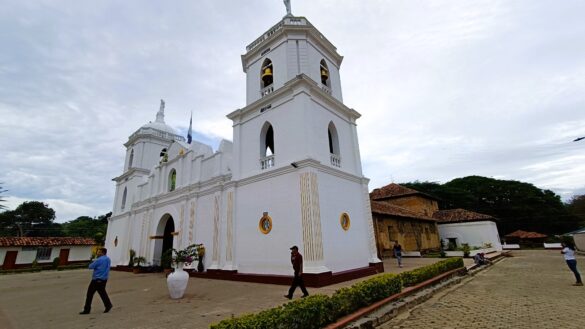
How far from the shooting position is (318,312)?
15.0 feet

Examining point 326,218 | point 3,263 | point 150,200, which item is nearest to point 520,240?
point 326,218

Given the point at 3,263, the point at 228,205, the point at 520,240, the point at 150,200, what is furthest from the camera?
the point at 520,240

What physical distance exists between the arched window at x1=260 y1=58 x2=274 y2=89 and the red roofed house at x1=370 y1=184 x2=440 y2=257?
11.4m

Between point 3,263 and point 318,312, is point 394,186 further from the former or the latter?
point 3,263

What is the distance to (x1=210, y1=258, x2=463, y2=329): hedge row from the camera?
12.5 feet

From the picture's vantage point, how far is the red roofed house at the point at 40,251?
1078 inches

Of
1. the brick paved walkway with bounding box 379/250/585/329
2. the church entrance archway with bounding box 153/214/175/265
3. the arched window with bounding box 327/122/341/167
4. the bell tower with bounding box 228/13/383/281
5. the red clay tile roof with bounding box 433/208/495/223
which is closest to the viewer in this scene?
the brick paved walkway with bounding box 379/250/585/329

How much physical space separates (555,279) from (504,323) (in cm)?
764

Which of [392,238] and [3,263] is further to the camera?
[3,263]

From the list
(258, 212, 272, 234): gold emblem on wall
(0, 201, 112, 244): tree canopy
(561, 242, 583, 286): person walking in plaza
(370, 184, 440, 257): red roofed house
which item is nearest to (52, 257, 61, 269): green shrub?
(0, 201, 112, 244): tree canopy

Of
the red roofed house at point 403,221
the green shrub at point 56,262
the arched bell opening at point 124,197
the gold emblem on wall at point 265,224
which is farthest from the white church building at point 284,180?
the green shrub at point 56,262

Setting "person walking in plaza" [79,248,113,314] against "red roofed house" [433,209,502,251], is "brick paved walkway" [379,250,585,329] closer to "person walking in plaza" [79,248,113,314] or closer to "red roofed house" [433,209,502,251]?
"person walking in plaza" [79,248,113,314]

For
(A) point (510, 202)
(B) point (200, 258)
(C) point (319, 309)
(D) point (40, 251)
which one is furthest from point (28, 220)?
(A) point (510, 202)

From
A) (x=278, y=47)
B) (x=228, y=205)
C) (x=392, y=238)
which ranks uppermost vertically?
(x=278, y=47)
